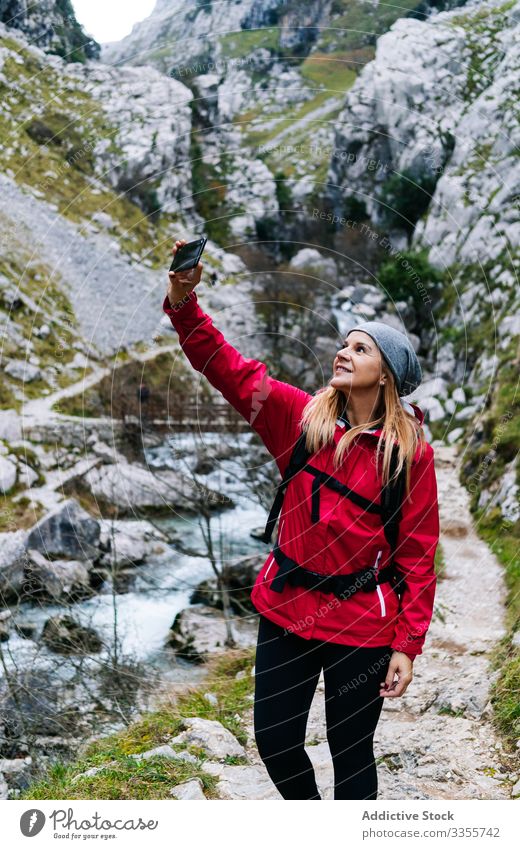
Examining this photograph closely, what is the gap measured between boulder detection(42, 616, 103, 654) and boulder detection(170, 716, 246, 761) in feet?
13.5

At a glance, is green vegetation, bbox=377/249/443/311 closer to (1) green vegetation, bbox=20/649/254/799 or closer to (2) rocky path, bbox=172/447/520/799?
(2) rocky path, bbox=172/447/520/799

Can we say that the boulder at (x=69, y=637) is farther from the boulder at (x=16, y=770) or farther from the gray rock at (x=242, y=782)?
the gray rock at (x=242, y=782)

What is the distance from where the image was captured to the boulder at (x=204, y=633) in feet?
28.4

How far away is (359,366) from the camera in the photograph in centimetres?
233

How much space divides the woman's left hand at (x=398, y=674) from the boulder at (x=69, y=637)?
6.03 m

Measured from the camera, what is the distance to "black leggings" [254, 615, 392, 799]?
7.43ft

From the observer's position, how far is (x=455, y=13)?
11.7 meters

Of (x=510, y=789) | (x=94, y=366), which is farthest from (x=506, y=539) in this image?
(x=94, y=366)

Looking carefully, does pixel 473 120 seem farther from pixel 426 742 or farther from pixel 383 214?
pixel 426 742

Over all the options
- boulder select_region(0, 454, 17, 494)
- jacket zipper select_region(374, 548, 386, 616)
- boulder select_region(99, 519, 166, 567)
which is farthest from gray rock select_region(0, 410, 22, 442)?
jacket zipper select_region(374, 548, 386, 616)

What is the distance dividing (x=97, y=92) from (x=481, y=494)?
1434 cm

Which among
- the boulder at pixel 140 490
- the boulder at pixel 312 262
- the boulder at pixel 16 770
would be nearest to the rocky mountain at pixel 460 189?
the boulder at pixel 312 262

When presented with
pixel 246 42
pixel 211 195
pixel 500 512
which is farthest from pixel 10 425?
pixel 211 195

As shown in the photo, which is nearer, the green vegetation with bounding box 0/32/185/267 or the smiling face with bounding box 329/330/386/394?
the smiling face with bounding box 329/330/386/394
